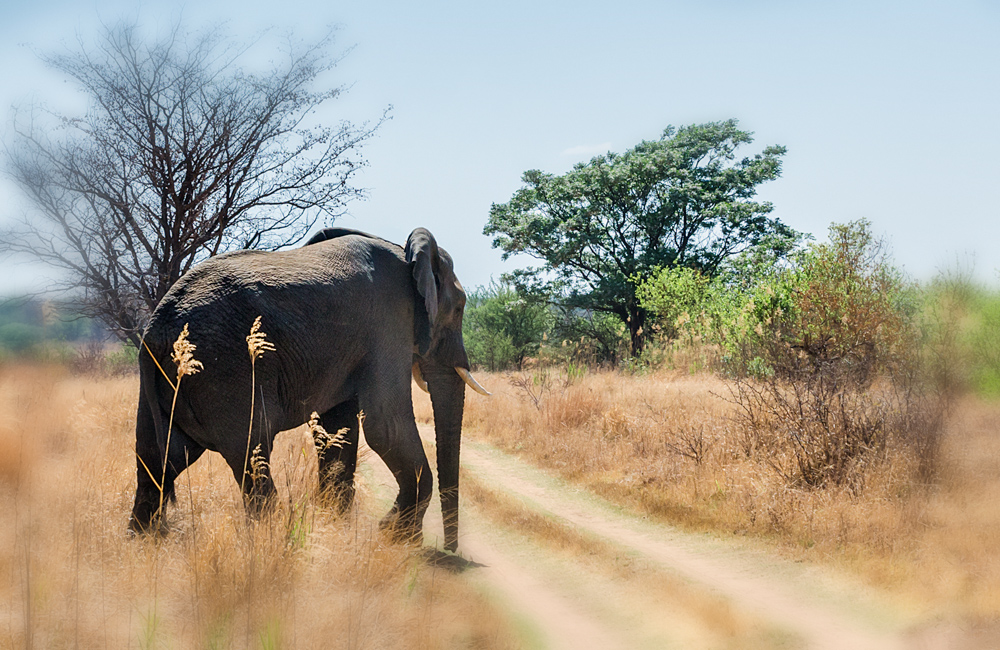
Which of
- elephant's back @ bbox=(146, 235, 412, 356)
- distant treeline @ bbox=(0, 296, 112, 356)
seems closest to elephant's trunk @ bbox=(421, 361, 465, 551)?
elephant's back @ bbox=(146, 235, 412, 356)

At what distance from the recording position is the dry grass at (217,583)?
3.67 metres

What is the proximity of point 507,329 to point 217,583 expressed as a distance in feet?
88.5

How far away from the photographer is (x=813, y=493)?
291 inches

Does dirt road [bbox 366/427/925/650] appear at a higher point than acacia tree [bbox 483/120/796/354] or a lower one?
lower

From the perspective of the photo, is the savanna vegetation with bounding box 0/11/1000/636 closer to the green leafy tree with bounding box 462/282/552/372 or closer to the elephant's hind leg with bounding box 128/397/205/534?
the elephant's hind leg with bounding box 128/397/205/534

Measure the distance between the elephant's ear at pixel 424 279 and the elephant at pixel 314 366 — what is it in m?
0.01

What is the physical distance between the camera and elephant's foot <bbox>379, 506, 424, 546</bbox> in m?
5.58

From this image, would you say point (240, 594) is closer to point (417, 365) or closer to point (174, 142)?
point (417, 365)

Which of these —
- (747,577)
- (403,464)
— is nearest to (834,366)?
(747,577)

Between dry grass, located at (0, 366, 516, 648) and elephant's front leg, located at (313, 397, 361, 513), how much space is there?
0.28m

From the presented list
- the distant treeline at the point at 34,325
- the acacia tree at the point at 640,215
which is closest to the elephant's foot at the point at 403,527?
the distant treeline at the point at 34,325

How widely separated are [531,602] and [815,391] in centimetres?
445

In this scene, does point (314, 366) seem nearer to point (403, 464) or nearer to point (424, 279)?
A: point (403, 464)

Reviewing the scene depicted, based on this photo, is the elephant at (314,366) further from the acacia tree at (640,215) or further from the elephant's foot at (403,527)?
the acacia tree at (640,215)
